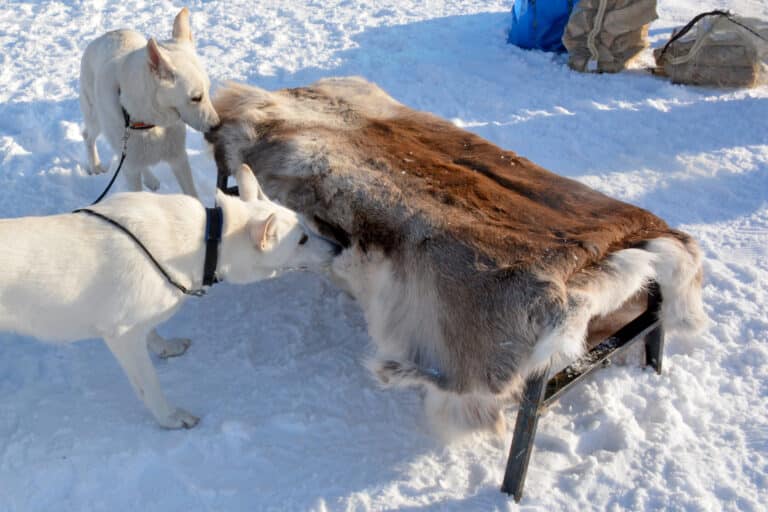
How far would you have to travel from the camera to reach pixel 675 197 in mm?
5145

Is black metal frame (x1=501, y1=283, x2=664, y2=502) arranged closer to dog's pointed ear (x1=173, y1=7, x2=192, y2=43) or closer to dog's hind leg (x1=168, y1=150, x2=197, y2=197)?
dog's hind leg (x1=168, y1=150, x2=197, y2=197)

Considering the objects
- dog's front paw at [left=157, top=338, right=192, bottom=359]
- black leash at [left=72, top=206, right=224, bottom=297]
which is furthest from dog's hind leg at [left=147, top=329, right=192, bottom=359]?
black leash at [left=72, top=206, right=224, bottom=297]

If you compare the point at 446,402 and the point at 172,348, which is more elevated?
the point at 446,402

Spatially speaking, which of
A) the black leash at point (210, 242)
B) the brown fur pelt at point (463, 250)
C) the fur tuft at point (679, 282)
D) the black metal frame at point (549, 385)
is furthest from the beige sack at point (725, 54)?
the black leash at point (210, 242)

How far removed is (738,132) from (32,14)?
7967 mm

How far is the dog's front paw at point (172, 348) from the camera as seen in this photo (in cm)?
353

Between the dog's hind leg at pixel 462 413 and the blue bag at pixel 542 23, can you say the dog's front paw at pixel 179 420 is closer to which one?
the dog's hind leg at pixel 462 413

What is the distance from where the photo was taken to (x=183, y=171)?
4.38 metres

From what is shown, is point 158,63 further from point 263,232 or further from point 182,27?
point 263,232

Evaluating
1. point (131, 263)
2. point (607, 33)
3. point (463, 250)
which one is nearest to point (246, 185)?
point (131, 263)

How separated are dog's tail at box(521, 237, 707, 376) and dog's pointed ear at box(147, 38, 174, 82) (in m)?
2.57

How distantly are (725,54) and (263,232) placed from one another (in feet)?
18.7

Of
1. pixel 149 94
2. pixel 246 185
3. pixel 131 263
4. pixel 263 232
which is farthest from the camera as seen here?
pixel 149 94

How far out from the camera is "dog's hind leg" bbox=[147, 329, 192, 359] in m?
3.51
